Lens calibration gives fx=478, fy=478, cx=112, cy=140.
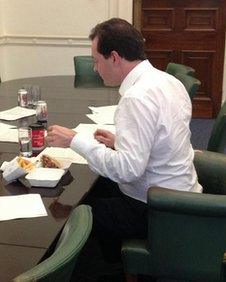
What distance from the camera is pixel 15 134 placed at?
246 centimetres

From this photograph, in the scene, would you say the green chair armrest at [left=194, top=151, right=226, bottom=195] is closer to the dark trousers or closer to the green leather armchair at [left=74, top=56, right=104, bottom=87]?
the dark trousers

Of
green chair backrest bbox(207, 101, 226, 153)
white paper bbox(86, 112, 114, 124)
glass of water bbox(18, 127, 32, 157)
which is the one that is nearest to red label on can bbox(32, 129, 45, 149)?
glass of water bbox(18, 127, 32, 157)

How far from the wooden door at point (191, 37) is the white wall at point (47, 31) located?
0.31 metres

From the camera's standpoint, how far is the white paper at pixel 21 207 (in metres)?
1.53

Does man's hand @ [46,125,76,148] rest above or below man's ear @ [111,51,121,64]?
below

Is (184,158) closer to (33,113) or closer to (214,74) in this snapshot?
(33,113)

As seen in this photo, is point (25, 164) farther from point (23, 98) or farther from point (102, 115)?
point (23, 98)

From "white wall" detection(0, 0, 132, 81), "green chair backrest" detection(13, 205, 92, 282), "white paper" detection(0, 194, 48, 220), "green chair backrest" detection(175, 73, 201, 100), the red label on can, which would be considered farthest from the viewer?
"white wall" detection(0, 0, 132, 81)

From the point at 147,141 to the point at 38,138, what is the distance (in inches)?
25.3

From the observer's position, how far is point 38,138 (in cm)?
217

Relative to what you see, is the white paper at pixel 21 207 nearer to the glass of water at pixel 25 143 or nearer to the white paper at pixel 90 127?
the glass of water at pixel 25 143

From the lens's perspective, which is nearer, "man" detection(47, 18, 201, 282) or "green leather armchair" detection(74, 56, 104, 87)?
"man" detection(47, 18, 201, 282)

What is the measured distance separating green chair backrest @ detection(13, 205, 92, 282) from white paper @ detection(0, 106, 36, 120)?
166cm

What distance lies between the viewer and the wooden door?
535 centimetres
